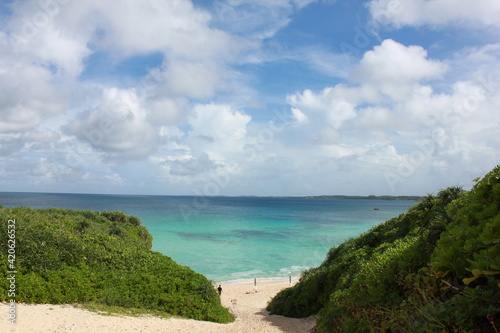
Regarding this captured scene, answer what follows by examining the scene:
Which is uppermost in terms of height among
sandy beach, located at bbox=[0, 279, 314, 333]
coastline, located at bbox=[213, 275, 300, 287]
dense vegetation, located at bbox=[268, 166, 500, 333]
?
dense vegetation, located at bbox=[268, 166, 500, 333]

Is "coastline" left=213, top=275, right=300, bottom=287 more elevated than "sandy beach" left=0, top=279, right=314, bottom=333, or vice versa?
"sandy beach" left=0, top=279, right=314, bottom=333

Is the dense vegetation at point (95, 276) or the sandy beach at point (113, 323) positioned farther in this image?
the dense vegetation at point (95, 276)

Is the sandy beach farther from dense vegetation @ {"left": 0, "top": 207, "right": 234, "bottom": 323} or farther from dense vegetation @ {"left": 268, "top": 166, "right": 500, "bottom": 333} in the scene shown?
dense vegetation @ {"left": 268, "top": 166, "right": 500, "bottom": 333}

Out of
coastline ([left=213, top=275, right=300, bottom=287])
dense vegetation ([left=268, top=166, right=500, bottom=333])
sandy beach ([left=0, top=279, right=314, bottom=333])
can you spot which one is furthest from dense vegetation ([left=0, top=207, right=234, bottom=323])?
coastline ([left=213, top=275, right=300, bottom=287])

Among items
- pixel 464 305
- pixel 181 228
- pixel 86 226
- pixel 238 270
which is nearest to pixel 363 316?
pixel 464 305

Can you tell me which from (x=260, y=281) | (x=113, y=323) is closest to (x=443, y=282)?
(x=113, y=323)

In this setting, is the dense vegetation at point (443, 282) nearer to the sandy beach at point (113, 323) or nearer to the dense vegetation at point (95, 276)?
the sandy beach at point (113, 323)

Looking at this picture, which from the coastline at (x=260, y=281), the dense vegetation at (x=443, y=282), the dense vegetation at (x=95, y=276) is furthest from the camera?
the coastline at (x=260, y=281)

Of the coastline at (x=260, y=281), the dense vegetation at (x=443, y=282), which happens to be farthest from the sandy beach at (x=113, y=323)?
the coastline at (x=260, y=281)

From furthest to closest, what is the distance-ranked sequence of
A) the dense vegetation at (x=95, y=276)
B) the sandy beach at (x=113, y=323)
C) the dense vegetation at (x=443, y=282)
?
the dense vegetation at (x=95, y=276) < the sandy beach at (x=113, y=323) < the dense vegetation at (x=443, y=282)

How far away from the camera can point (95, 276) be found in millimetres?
14578

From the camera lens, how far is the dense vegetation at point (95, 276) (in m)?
12.6

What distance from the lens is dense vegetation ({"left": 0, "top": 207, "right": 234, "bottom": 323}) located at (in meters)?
12.6

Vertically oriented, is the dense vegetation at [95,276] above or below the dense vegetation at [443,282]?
below
